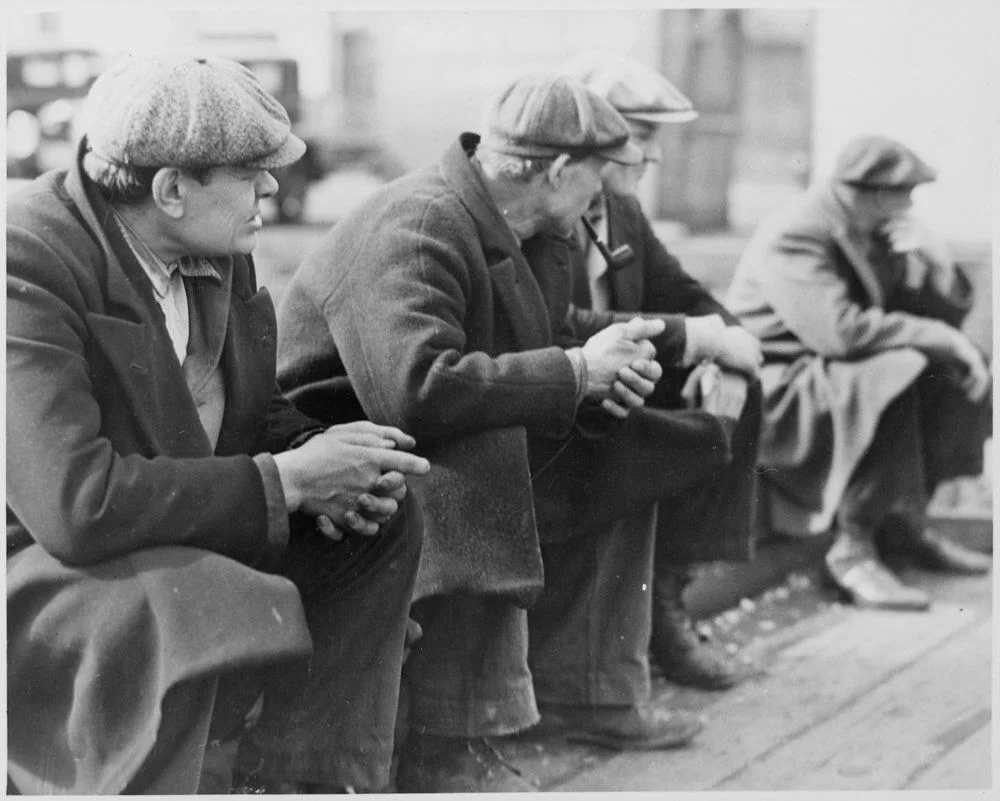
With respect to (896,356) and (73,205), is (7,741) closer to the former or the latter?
(73,205)

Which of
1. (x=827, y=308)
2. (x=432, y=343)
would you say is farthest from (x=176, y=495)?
(x=827, y=308)

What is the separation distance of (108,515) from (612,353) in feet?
4.12

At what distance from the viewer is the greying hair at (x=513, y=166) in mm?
3625

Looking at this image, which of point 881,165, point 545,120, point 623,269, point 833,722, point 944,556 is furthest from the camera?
point 944,556

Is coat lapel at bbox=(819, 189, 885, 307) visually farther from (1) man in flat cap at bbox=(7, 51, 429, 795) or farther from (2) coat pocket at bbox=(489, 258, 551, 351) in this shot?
(1) man in flat cap at bbox=(7, 51, 429, 795)

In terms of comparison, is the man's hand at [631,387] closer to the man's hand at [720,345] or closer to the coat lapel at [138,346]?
the man's hand at [720,345]

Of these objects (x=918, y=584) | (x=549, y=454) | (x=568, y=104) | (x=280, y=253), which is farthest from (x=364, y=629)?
(x=280, y=253)

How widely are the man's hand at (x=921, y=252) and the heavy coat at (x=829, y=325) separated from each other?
0.9 inches

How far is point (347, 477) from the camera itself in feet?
10.4

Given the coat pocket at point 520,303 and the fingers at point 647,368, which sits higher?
the coat pocket at point 520,303

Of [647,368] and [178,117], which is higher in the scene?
[178,117]

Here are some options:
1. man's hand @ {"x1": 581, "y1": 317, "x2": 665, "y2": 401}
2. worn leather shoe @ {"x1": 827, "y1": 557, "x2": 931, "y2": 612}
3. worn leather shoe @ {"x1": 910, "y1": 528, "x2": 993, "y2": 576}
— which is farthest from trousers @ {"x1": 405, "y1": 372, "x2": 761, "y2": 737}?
worn leather shoe @ {"x1": 910, "y1": 528, "x2": 993, "y2": 576}

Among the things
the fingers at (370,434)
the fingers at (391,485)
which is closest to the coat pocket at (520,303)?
the fingers at (370,434)

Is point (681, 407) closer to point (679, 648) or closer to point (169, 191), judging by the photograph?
point (679, 648)
